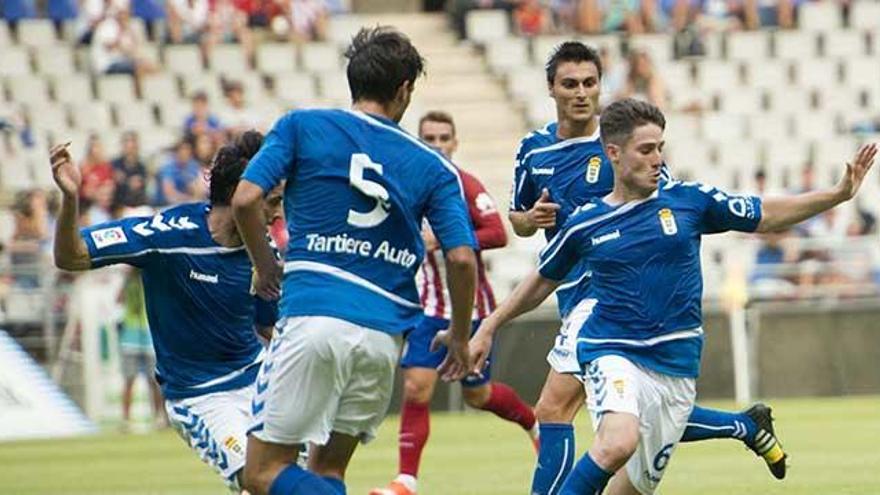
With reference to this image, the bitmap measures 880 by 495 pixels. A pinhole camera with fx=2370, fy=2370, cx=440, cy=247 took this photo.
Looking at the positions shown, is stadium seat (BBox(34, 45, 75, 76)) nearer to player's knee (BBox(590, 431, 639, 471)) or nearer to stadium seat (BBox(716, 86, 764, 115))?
stadium seat (BBox(716, 86, 764, 115))

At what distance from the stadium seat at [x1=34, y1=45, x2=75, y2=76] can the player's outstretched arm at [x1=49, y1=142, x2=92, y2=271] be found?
17.3 meters

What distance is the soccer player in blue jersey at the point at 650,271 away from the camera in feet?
32.2

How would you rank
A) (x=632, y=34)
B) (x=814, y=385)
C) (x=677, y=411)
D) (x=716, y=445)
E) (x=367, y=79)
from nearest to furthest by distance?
1. (x=367, y=79)
2. (x=677, y=411)
3. (x=716, y=445)
4. (x=814, y=385)
5. (x=632, y=34)

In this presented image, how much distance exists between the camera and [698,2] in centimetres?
3027

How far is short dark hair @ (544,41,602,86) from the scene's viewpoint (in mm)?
11523

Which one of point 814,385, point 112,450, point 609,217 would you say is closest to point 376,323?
point 609,217

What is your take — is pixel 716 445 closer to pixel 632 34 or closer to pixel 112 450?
pixel 112 450

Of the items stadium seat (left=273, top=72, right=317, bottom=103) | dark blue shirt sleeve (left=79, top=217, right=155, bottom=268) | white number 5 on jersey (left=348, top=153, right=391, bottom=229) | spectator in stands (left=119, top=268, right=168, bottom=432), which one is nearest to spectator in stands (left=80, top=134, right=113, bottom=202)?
spectator in stands (left=119, top=268, right=168, bottom=432)

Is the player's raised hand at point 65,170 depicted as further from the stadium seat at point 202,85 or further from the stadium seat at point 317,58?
the stadium seat at point 317,58

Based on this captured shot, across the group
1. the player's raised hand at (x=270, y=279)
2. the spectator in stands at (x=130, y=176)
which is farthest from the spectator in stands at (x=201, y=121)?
the player's raised hand at (x=270, y=279)

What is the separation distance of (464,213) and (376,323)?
515 mm

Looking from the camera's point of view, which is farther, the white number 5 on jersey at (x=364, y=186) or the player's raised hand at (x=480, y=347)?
the player's raised hand at (x=480, y=347)

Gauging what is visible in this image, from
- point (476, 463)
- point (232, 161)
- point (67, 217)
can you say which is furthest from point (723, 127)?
point (67, 217)

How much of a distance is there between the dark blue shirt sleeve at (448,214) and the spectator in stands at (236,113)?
56.0ft
